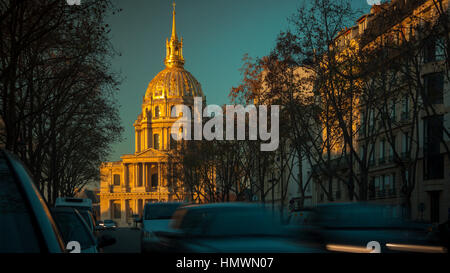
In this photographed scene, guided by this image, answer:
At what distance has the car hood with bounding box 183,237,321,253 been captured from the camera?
637 cm

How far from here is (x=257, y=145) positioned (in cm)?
4791

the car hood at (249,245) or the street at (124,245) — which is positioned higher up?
the car hood at (249,245)

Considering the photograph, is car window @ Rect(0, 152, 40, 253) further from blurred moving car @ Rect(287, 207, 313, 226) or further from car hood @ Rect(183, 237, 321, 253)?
blurred moving car @ Rect(287, 207, 313, 226)

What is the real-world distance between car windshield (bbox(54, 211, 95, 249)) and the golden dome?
158m

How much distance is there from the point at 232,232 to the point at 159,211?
12.1 m

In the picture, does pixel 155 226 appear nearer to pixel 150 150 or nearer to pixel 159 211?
pixel 159 211

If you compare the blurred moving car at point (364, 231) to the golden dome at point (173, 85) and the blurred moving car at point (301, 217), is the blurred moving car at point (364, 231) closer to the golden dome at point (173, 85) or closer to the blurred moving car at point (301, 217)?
the blurred moving car at point (301, 217)

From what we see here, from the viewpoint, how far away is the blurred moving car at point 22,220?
8.44ft

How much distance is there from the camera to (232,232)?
7594 mm

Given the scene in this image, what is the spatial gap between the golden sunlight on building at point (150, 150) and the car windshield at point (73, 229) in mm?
129899

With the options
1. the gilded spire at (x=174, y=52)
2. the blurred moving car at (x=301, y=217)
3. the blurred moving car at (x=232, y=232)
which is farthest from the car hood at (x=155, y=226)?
the gilded spire at (x=174, y=52)
